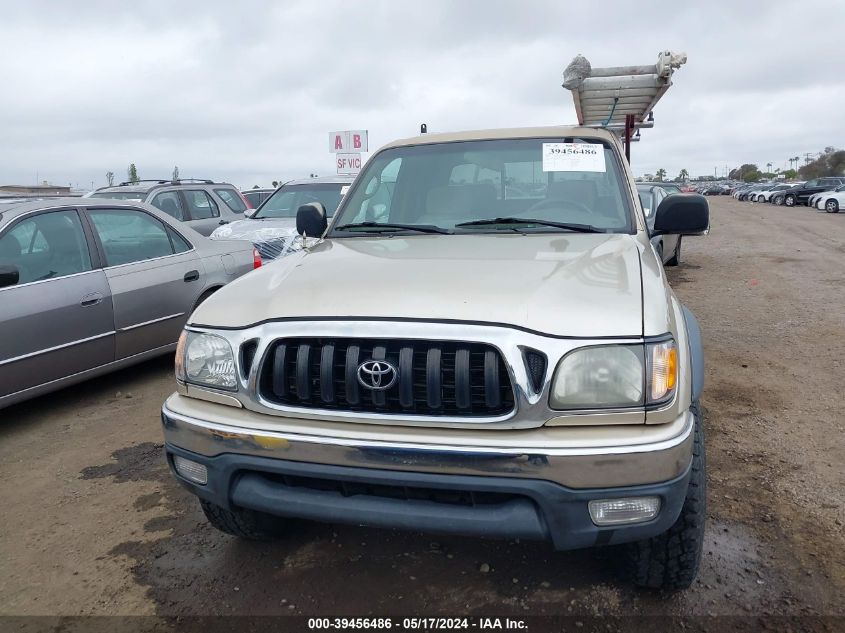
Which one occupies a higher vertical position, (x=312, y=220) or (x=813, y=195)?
(x=312, y=220)

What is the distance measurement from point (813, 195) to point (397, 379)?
41536mm

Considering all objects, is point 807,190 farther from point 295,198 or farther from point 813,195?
point 295,198

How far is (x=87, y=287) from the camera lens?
4645 millimetres

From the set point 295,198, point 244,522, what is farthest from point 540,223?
point 295,198

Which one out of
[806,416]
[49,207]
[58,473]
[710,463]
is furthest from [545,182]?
[49,207]

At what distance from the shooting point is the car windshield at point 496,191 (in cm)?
327

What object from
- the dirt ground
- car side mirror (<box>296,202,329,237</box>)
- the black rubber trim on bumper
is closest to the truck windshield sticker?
car side mirror (<box>296,202,329,237</box>)

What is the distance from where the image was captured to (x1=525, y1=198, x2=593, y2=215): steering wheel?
3316 mm

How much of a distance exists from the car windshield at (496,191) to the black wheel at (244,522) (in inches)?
59.4

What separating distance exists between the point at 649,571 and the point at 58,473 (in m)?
3.20

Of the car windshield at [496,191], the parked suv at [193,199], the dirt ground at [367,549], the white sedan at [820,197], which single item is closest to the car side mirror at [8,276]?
the dirt ground at [367,549]

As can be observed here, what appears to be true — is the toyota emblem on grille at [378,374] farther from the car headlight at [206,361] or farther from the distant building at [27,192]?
the distant building at [27,192]

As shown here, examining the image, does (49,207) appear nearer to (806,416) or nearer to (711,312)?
(806,416)

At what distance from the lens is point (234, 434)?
2230 mm
